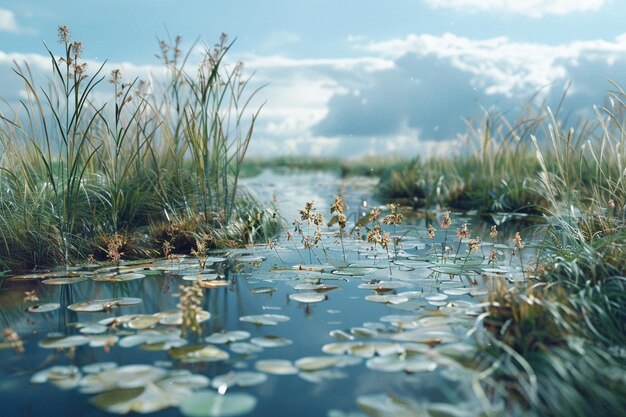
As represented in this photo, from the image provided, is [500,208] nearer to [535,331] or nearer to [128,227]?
[128,227]

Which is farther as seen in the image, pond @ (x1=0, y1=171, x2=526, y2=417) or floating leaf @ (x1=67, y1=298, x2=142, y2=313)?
floating leaf @ (x1=67, y1=298, x2=142, y2=313)

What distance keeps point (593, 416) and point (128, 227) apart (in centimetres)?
442

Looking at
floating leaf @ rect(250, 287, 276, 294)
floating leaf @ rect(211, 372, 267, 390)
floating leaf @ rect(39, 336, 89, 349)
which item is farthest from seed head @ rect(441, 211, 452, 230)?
floating leaf @ rect(39, 336, 89, 349)

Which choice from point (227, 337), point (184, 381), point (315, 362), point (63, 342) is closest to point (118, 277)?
point (63, 342)

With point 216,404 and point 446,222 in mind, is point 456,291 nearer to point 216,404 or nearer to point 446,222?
point 446,222

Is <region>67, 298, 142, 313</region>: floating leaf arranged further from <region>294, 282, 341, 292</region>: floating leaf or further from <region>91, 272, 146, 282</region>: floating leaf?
<region>294, 282, 341, 292</region>: floating leaf

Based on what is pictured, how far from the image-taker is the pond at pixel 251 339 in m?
2.29

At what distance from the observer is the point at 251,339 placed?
2.93 meters

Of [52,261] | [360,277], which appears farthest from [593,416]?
[52,261]

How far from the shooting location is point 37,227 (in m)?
4.79

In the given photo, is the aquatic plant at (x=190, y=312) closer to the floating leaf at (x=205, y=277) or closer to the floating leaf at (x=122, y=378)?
the floating leaf at (x=122, y=378)

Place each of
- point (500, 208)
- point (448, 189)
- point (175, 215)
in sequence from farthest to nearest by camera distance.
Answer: point (448, 189), point (500, 208), point (175, 215)

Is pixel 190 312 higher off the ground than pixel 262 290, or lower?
higher

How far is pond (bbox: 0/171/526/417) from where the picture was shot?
229 centimetres
